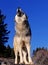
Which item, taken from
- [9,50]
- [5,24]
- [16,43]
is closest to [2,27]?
[5,24]

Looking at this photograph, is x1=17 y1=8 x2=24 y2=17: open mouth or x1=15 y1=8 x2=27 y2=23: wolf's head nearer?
x1=15 y1=8 x2=27 y2=23: wolf's head

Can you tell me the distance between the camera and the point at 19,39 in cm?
1283

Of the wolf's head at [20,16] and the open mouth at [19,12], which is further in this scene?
the open mouth at [19,12]

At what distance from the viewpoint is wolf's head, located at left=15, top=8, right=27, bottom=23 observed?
Result: 40.9 feet

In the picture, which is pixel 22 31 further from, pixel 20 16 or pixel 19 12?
pixel 19 12

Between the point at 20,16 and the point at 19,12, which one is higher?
the point at 19,12

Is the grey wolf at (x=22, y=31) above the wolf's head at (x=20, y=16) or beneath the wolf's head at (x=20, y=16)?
beneath

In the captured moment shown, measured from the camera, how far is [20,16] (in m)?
12.6

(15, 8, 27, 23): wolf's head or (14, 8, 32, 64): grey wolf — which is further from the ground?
(15, 8, 27, 23): wolf's head

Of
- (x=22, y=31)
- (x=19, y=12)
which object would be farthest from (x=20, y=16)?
(x=22, y=31)

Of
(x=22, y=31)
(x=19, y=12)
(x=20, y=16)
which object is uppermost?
(x=19, y=12)

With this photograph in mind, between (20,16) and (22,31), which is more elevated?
(20,16)

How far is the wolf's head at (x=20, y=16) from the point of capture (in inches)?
490

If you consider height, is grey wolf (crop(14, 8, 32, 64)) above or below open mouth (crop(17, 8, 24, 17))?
below
